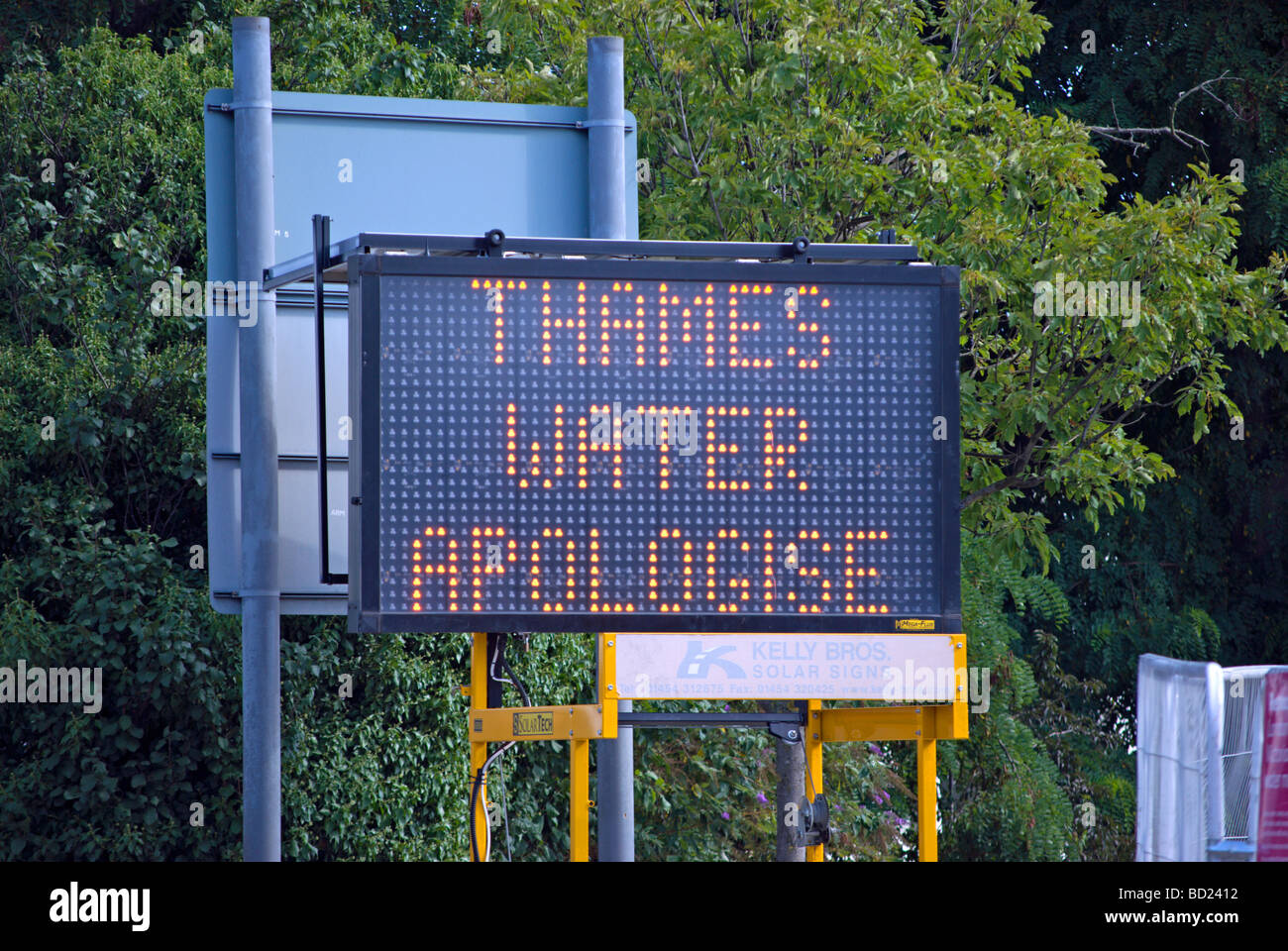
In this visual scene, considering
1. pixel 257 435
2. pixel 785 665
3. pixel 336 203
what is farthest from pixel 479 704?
pixel 336 203

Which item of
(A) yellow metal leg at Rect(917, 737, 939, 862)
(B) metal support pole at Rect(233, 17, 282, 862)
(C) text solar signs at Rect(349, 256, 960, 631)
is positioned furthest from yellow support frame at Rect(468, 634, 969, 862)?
(B) metal support pole at Rect(233, 17, 282, 862)

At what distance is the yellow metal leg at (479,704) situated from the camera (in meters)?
5.95

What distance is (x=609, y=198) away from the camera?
307 inches

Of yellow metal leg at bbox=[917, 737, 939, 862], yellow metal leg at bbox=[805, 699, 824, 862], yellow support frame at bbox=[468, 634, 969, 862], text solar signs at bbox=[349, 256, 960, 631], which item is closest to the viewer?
text solar signs at bbox=[349, 256, 960, 631]

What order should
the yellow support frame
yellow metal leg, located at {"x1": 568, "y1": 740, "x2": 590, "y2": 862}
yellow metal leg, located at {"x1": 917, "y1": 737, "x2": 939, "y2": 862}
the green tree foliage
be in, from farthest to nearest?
the green tree foliage < yellow metal leg, located at {"x1": 917, "y1": 737, "x2": 939, "y2": 862} < yellow metal leg, located at {"x1": 568, "y1": 740, "x2": 590, "y2": 862} < the yellow support frame

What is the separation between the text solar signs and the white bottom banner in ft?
0.20

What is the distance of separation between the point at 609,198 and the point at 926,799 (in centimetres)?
343

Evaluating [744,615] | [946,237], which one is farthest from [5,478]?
[744,615]

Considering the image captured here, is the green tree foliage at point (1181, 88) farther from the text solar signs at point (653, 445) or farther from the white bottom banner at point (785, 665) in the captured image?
the white bottom banner at point (785, 665)

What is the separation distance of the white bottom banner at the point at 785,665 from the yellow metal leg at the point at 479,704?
94 centimetres

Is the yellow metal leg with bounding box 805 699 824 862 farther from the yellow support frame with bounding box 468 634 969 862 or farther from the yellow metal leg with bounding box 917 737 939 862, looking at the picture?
the yellow metal leg with bounding box 917 737 939 862

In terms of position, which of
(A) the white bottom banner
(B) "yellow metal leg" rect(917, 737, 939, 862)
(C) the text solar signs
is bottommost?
(B) "yellow metal leg" rect(917, 737, 939, 862)

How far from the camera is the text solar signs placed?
5047 millimetres

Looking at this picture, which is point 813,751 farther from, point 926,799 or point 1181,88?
point 1181,88
